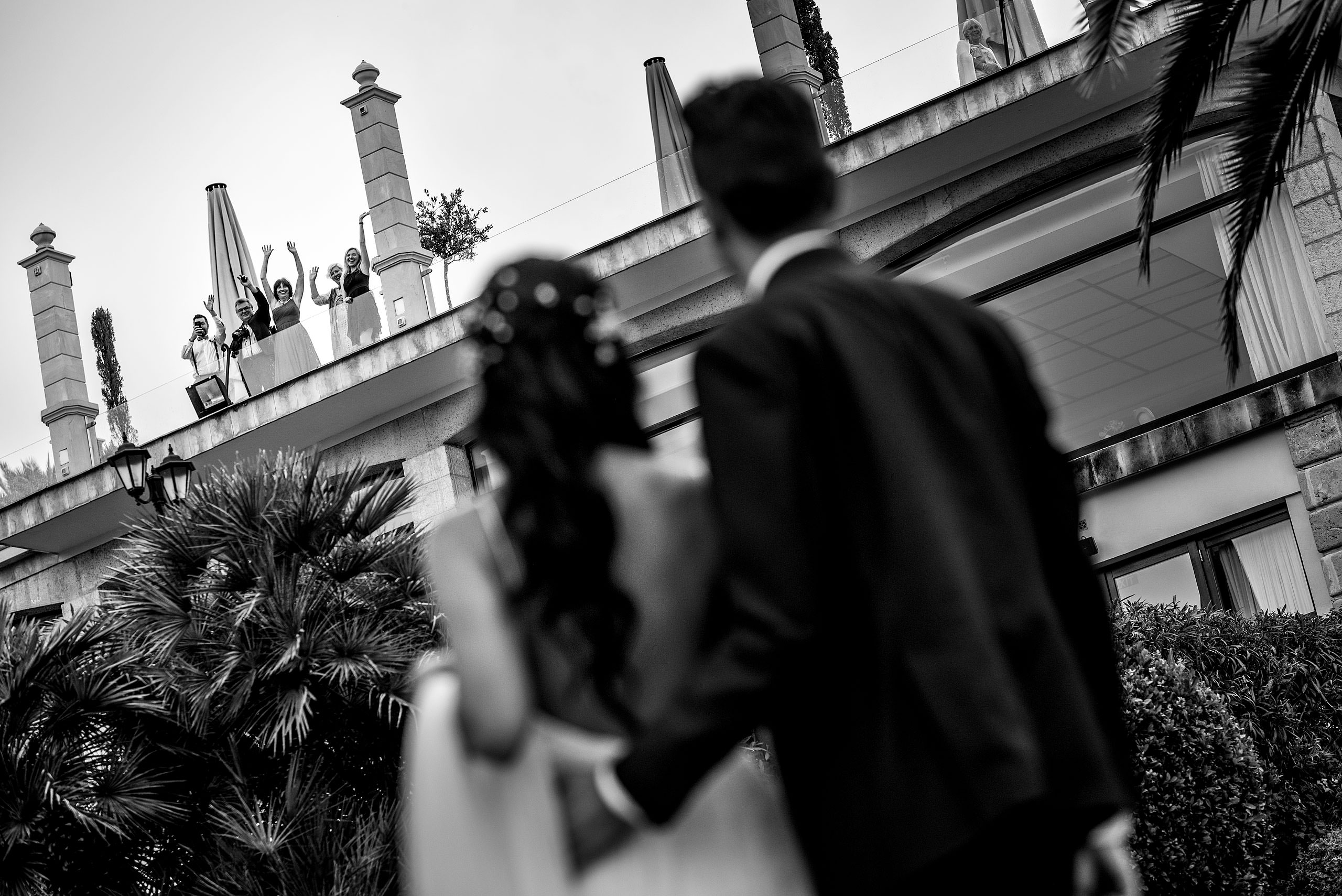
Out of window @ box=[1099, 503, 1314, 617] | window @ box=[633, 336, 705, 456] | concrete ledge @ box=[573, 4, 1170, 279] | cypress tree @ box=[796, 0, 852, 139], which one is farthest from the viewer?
cypress tree @ box=[796, 0, 852, 139]

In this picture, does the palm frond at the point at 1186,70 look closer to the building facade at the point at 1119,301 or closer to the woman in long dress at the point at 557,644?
the building facade at the point at 1119,301

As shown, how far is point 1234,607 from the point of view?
15547 millimetres

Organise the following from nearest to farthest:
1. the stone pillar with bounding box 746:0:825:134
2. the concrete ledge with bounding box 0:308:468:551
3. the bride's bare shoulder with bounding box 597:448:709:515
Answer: the bride's bare shoulder with bounding box 597:448:709:515
the stone pillar with bounding box 746:0:825:134
the concrete ledge with bounding box 0:308:468:551

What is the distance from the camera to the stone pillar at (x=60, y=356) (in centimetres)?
2314

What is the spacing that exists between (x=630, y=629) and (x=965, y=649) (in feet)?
1.62

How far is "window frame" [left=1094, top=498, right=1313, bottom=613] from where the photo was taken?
15586 mm

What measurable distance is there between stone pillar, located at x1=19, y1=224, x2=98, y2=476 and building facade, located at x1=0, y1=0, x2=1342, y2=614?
254 inches

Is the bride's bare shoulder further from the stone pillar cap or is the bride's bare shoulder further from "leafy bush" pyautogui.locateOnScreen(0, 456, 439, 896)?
the stone pillar cap

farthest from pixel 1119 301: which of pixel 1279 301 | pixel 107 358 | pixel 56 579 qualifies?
pixel 107 358

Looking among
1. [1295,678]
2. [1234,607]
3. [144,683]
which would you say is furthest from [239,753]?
[1234,607]

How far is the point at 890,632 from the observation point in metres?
1.92

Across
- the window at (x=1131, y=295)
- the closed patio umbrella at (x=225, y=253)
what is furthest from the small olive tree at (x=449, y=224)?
the window at (x=1131, y=295)

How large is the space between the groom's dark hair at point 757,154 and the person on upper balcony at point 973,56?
15.3 m

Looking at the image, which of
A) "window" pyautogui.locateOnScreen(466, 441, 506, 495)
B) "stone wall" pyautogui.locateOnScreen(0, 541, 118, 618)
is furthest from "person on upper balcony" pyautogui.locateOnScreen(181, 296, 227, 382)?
"window" pyautogui.locateOnScreen(466, 441, 506, 495)
